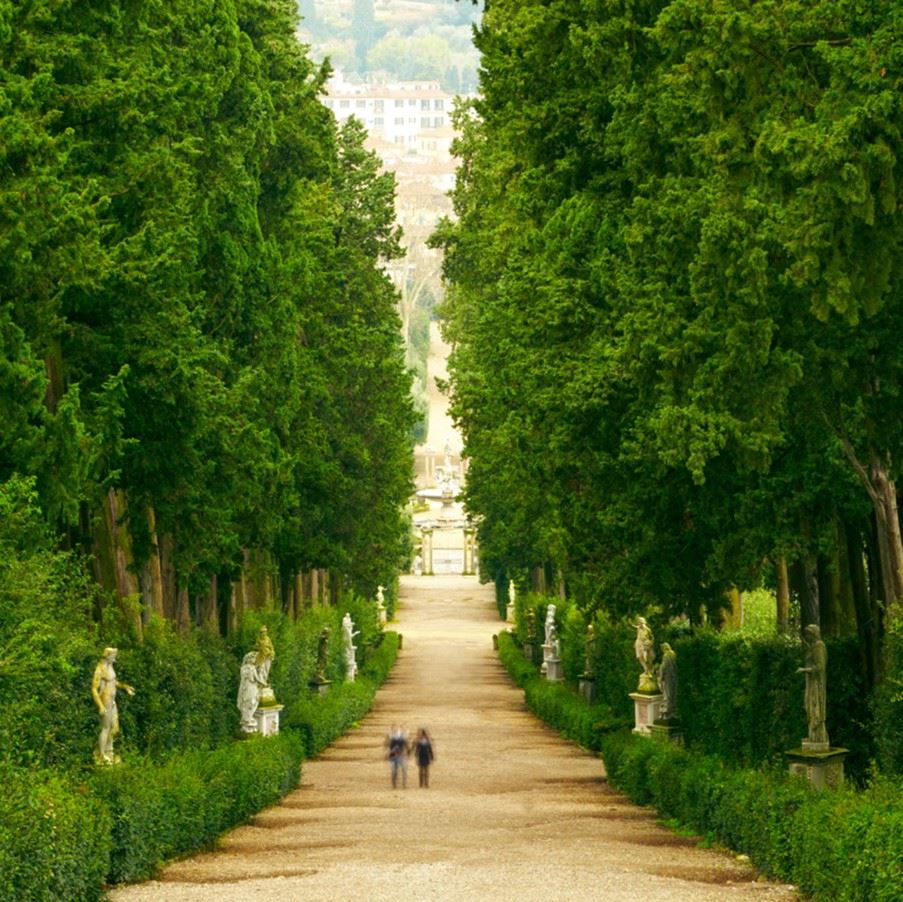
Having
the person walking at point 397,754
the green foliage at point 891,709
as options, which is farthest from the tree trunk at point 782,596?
the green foliage at point 891,709

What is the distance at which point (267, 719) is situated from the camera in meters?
31.2

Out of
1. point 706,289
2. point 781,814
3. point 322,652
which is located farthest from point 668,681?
point 322,652

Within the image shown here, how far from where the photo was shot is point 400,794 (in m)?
28.4

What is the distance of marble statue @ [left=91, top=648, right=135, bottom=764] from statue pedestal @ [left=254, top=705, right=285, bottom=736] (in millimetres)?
9712

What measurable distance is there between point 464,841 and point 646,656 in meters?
9.18

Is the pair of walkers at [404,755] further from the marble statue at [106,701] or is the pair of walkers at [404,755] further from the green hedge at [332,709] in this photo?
the marble statue at [106,701]

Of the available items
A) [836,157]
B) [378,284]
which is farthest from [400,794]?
[378,284]

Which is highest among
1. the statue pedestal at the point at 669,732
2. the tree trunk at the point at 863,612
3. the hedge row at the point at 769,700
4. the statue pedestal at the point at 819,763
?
the tree trunk at the point at 863,612

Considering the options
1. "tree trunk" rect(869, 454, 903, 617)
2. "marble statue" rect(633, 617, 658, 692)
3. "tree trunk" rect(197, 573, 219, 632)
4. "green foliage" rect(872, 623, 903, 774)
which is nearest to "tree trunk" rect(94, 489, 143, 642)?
"tree trunk" rect(197, 573, 219, 632)

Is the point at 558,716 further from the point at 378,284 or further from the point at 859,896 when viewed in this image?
the point at 859,896

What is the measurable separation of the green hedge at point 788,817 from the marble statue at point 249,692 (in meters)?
6.49

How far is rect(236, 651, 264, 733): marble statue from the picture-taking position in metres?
30.1

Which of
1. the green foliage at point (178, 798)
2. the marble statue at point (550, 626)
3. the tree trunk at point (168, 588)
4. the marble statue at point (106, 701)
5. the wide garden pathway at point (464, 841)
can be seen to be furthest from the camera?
the marble statue at point (550, 626)

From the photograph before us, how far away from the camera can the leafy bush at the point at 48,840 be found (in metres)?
A: 14.5
